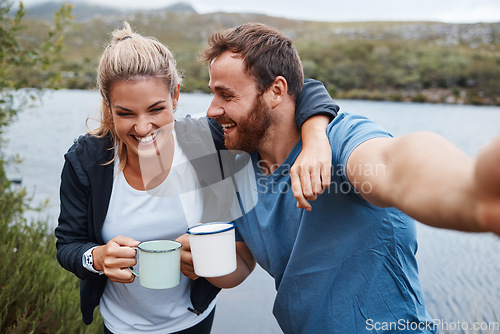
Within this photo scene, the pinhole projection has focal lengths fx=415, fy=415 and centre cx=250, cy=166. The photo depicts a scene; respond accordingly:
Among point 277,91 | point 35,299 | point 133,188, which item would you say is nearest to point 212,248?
point 133,188

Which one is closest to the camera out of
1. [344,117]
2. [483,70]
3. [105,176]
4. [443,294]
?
[344,117]

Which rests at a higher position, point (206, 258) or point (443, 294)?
point (206, 258)

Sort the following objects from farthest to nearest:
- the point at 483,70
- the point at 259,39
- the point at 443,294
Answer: the point at 483,70 < the point at 443,294 < the point at 259,39

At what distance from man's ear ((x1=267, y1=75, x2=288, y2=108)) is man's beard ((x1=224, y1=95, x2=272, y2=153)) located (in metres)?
0.04

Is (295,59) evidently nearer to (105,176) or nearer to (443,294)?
(105,176)

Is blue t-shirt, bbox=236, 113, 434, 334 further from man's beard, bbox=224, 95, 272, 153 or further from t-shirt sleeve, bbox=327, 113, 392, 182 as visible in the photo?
man's beard, bbox=224, 95, 272, 153

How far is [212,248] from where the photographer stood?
4.94 feet

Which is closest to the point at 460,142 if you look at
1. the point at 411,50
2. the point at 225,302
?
the point at 225,302

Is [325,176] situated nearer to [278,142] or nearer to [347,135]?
[347,135]

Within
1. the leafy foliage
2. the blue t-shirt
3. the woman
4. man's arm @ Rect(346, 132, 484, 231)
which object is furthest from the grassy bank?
man's arm @ Rect(346, 132, 484, 231)

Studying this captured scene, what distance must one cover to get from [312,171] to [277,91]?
25.4 inches

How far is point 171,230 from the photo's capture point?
1743 millimetres

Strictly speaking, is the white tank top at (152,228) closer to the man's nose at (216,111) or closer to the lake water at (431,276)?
the man's nose at (216,111)

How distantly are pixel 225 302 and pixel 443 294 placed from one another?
139 inches
